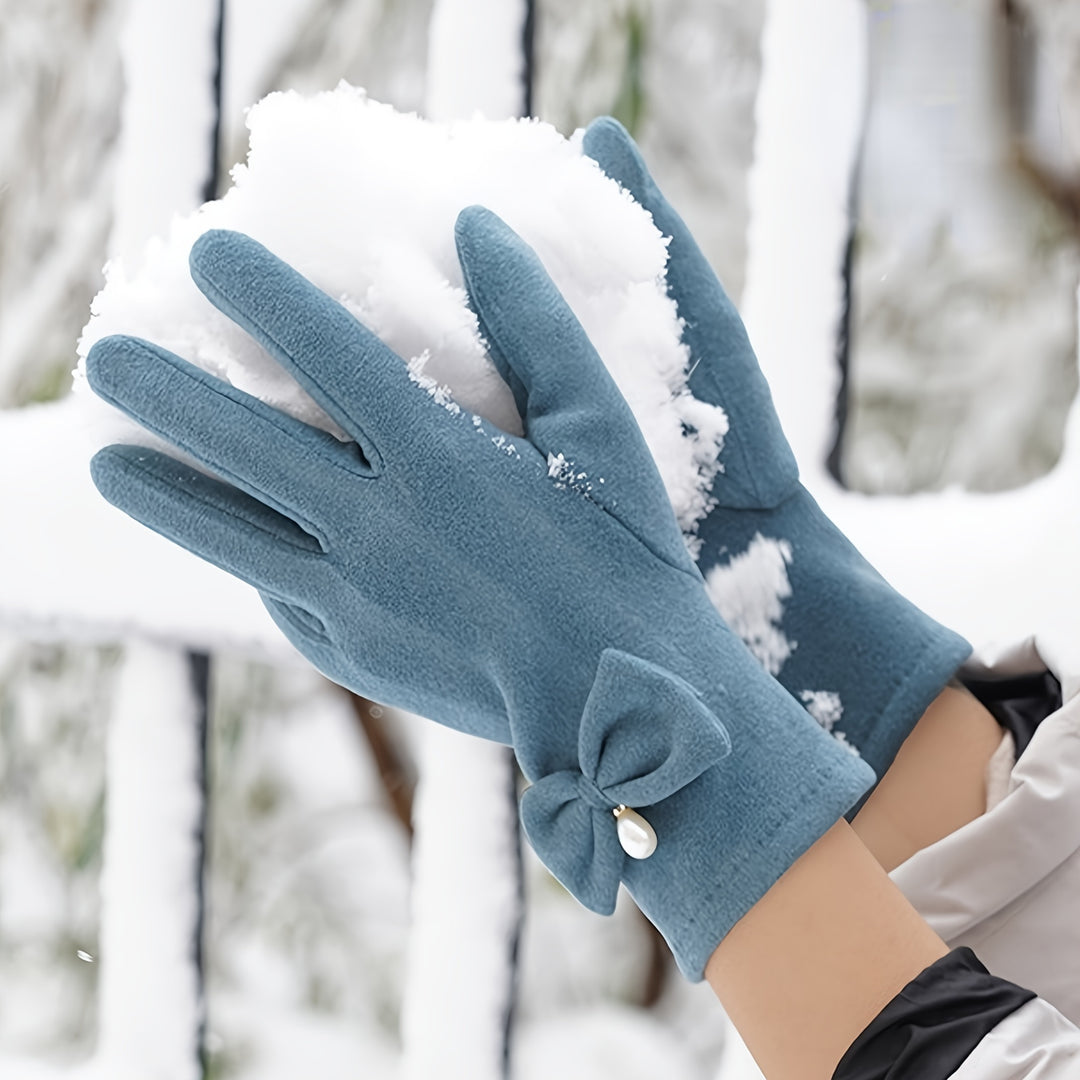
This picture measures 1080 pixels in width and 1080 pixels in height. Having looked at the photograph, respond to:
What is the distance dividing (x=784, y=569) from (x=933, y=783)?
14cm

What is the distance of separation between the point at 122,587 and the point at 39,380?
26 centimetres

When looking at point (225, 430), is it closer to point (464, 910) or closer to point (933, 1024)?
point (933, 1024)

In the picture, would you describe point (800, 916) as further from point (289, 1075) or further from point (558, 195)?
point (289, 1075)

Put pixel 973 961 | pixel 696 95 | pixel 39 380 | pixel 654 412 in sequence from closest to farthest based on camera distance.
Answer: pixel 973 961
pixel 654 412
pixel 696 95
pixel 39 380

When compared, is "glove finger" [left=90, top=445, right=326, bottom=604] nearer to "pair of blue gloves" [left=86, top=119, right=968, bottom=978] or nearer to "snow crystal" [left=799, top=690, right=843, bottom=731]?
"pair of blue gloves" [left=86, top=119, right=968, bottom=978]

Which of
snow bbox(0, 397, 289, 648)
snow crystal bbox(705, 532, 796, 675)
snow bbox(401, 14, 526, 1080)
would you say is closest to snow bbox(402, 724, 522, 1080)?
snow bbox(401, 14, 526, 1080)

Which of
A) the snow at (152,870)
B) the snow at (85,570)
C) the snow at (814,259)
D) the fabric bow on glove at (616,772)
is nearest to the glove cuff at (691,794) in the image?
the fabric bow on glove at (616,772)

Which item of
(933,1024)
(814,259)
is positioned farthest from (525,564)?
(814,259)

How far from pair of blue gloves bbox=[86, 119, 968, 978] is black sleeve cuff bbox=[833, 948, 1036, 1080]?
7 cm

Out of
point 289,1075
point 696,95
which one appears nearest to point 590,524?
point 696,95

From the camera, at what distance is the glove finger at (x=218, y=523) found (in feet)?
1.43

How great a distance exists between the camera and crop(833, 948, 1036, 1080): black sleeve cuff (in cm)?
38

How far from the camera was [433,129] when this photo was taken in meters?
0.50

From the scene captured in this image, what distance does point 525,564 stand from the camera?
0.43 meters
